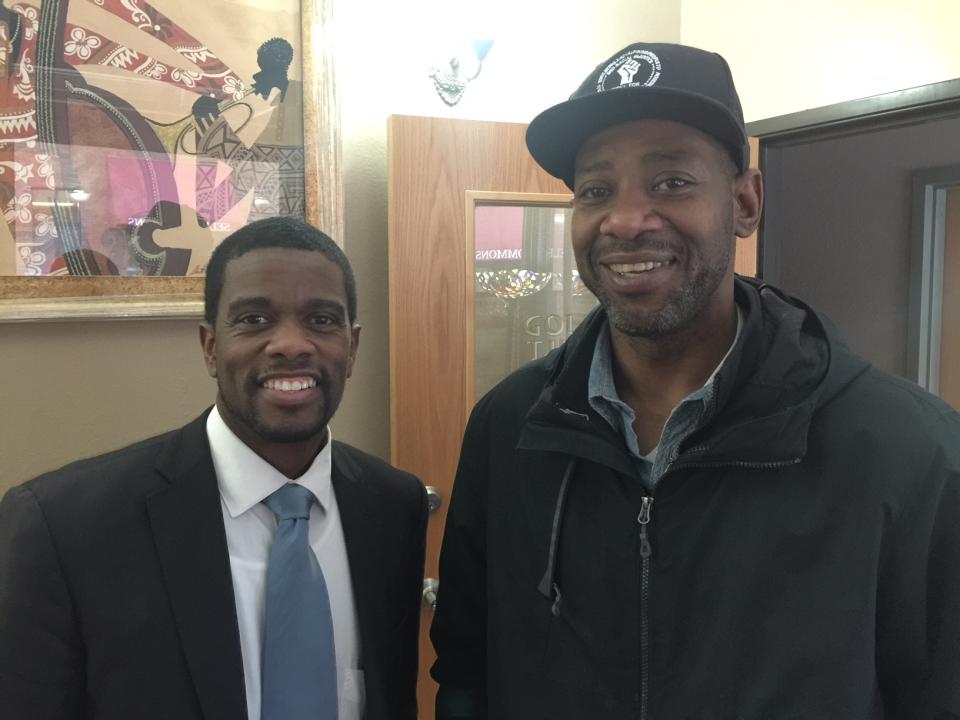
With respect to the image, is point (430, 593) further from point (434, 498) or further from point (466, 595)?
point (466, 595)

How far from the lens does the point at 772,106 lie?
2283mm

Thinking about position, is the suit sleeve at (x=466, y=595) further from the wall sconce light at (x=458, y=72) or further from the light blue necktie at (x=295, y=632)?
the wall sconce light at (x=458, y=72)

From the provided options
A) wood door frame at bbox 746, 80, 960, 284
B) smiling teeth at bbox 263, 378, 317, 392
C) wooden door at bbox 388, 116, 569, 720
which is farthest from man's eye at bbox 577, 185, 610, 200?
wood door frame at bbox 746, 80, 960, 284

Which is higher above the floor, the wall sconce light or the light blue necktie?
the wall sconce light

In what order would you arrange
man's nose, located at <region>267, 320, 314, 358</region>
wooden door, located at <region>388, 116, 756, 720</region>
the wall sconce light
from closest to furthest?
man's nose, located at <region>267, 320, 314, 358</region>, wooden door, located at <region>388, 116, 756, 720</region>, the wall sconce light

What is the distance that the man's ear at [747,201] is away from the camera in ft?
3.54

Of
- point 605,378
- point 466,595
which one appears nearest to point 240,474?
point 466,595

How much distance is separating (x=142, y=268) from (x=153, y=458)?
768 mm

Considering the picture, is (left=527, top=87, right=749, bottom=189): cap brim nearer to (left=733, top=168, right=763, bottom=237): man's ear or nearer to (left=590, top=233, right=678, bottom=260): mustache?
(left=733, top=168, right=763, bottom=237): man's ear

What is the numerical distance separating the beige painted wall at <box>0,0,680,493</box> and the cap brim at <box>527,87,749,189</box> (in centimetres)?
99

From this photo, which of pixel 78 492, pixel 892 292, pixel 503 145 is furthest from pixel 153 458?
pixel 892 292

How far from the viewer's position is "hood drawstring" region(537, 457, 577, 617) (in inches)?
40.7

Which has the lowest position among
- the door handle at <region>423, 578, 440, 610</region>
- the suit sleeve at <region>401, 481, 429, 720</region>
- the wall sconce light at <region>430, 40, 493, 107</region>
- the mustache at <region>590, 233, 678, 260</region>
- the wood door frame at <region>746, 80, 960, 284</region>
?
the door handle at <region>423, 578, 440, 610</region>

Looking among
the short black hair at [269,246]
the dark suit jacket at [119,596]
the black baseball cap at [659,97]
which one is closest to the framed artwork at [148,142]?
the short black hair at [269,246]
